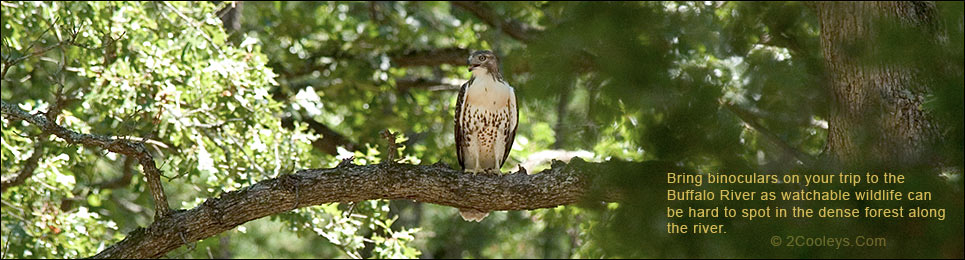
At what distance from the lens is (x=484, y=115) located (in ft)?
19.9

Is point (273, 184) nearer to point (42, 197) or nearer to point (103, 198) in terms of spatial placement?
point (42, 197)

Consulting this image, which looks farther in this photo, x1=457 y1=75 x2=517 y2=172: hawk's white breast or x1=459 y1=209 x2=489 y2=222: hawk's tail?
x1=457 y1=75 x2=517 y2=172: hawk's white breast

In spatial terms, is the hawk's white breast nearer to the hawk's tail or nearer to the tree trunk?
the hawk's tail

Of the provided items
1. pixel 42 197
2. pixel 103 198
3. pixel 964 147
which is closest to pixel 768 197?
pixel 964 147

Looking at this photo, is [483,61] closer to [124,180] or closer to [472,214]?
[472,214]

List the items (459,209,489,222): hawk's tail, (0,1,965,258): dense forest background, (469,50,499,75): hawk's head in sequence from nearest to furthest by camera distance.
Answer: (0,1,965,258): dense forest background → (459,209,489,222): hawk's tail → (469,50,499,75): hawk's head

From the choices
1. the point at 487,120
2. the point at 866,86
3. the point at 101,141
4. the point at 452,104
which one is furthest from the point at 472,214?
the point at 452,104

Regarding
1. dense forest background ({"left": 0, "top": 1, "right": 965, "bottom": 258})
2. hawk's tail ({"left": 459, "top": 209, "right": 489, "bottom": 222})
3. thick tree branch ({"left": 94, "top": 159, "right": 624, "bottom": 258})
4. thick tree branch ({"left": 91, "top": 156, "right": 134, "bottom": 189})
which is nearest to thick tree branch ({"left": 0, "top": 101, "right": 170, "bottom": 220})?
dense forest background ({"left": 0, "top": 1, "right": 965, "bottom": 258})

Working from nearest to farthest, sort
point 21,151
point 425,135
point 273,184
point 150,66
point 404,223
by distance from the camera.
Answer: point 273,184, point 150,66, point 21,151, point 425,135, point 404,223

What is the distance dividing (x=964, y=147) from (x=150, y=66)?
511 cm

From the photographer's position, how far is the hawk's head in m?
5.85

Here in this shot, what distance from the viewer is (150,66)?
657 centimetres

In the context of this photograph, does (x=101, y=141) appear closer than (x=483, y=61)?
Yes

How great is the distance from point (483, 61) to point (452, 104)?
15.9ft
